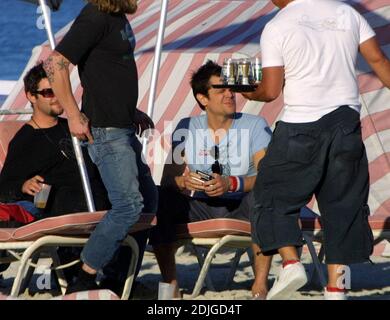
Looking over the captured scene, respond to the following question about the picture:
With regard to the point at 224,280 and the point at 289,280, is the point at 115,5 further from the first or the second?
the point at 224,280

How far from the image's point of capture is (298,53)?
511 centimetres

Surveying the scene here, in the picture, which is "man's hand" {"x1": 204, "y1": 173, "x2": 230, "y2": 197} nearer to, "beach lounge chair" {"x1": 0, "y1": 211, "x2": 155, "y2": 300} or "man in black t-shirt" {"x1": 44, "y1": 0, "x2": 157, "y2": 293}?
"beach lounge chair" {"x1": 0, "y1": 211, "x2": 155, "y2": 300}

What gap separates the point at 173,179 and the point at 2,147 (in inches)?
44.2

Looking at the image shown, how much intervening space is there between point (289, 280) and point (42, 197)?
1.57m

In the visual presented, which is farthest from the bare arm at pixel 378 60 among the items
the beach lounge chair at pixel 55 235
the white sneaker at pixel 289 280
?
the beach lounge chair at pixel 55 235

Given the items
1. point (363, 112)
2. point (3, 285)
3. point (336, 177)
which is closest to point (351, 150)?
point (336, 177)

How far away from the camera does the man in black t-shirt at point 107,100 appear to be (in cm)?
543

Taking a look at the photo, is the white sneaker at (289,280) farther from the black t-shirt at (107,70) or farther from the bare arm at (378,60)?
the black t-shirt at (107,70)

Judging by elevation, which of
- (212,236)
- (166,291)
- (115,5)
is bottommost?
(166,291)

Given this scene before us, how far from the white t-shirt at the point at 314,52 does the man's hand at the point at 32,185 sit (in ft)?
5.27

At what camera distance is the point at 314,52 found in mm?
5113

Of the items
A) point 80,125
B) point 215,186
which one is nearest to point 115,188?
point 80,125

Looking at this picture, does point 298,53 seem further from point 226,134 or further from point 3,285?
point 3,285

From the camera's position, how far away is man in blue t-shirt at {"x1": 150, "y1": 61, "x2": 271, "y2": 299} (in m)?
6.27
